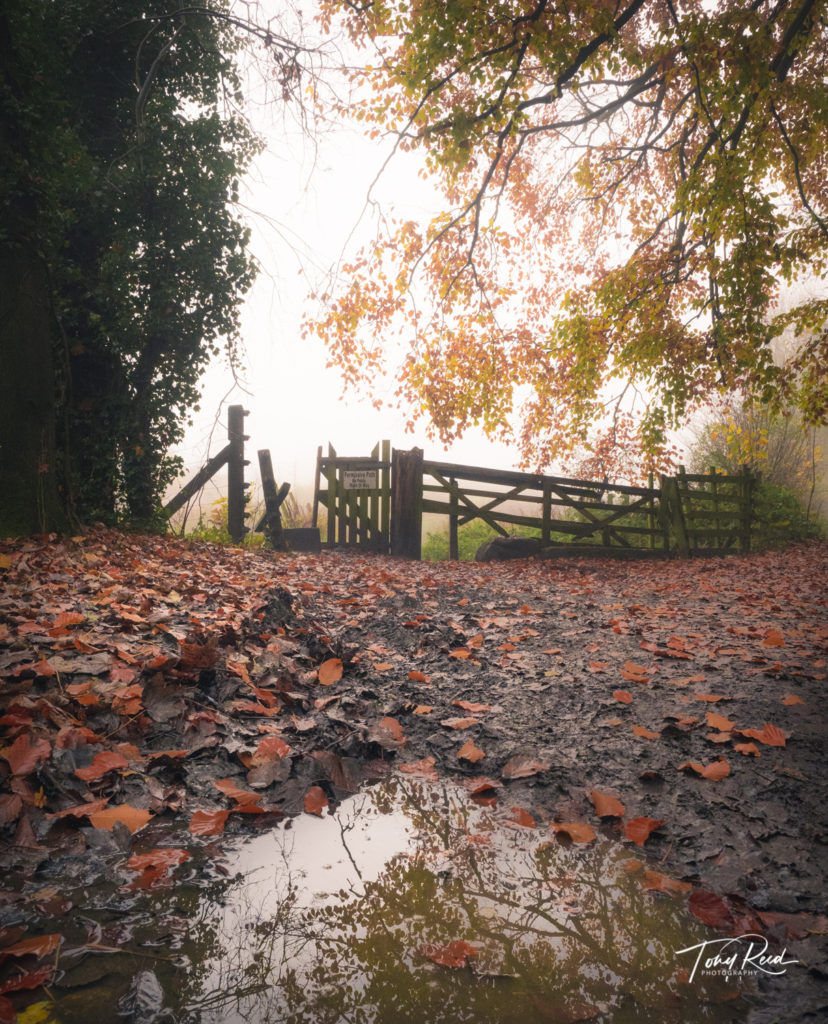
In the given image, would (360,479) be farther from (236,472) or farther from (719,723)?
(719,723)

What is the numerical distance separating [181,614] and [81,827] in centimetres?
192

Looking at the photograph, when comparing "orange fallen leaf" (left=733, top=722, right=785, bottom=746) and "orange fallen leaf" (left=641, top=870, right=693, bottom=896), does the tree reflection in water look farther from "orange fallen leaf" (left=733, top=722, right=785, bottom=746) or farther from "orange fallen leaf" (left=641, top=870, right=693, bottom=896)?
"orange fallen leaf" (left=733, top=722, right=785, bottom=746)

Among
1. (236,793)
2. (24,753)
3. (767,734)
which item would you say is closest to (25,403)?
(24,753)

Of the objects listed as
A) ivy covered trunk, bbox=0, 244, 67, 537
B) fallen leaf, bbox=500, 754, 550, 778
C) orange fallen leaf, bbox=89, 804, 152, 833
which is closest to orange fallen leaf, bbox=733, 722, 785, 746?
fallen leaf, bbox=500, 754, 550, 778

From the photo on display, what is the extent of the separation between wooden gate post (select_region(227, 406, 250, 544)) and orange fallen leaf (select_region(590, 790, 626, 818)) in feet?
28.4

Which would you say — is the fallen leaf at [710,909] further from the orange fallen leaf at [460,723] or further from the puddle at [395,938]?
the orange fallen leaf at [460,723]

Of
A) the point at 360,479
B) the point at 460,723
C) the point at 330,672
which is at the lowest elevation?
the point at 460,723

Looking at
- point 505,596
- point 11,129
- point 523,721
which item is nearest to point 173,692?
point 523,721

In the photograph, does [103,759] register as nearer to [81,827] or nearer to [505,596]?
[81,827]

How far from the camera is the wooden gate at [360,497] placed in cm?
1056

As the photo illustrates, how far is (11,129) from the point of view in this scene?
5965 mm

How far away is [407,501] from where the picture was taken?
10.5 meters

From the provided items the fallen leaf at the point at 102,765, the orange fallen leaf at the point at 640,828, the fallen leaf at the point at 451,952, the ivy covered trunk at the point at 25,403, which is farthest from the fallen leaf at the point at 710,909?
the ivy covered trunk at the point at 25,403

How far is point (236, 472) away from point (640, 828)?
8.96 m
